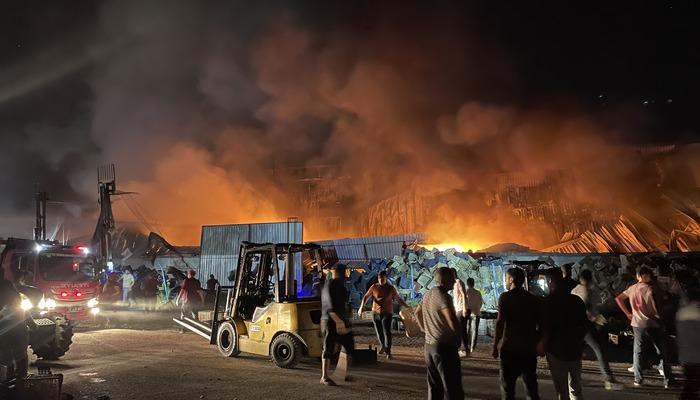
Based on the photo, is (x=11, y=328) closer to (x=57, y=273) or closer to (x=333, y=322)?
(x=333, y=322)

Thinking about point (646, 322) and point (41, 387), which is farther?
point (646, 322)

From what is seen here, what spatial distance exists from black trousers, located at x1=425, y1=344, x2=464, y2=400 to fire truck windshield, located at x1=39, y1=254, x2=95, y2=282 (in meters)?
10.8

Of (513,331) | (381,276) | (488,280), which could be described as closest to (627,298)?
(513,331)

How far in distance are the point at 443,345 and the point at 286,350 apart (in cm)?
406

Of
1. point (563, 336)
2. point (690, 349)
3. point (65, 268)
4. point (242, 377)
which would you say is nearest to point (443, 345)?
point (563, 336)

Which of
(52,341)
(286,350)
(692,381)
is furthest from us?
(52,341)

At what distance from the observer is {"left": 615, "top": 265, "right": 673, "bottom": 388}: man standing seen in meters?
6.27

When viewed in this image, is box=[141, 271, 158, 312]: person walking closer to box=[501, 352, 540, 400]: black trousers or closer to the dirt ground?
the dirt ground

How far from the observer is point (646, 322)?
6324mm

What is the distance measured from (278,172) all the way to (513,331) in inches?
1146

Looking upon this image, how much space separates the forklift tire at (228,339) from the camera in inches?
344

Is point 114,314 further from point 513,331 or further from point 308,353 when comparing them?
point 513,331

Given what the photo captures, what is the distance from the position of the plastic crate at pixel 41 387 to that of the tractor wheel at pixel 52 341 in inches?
161

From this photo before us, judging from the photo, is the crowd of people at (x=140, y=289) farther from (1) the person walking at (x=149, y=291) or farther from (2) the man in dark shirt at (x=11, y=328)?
(2) the man in dark shirt at (x=11, y=328)
